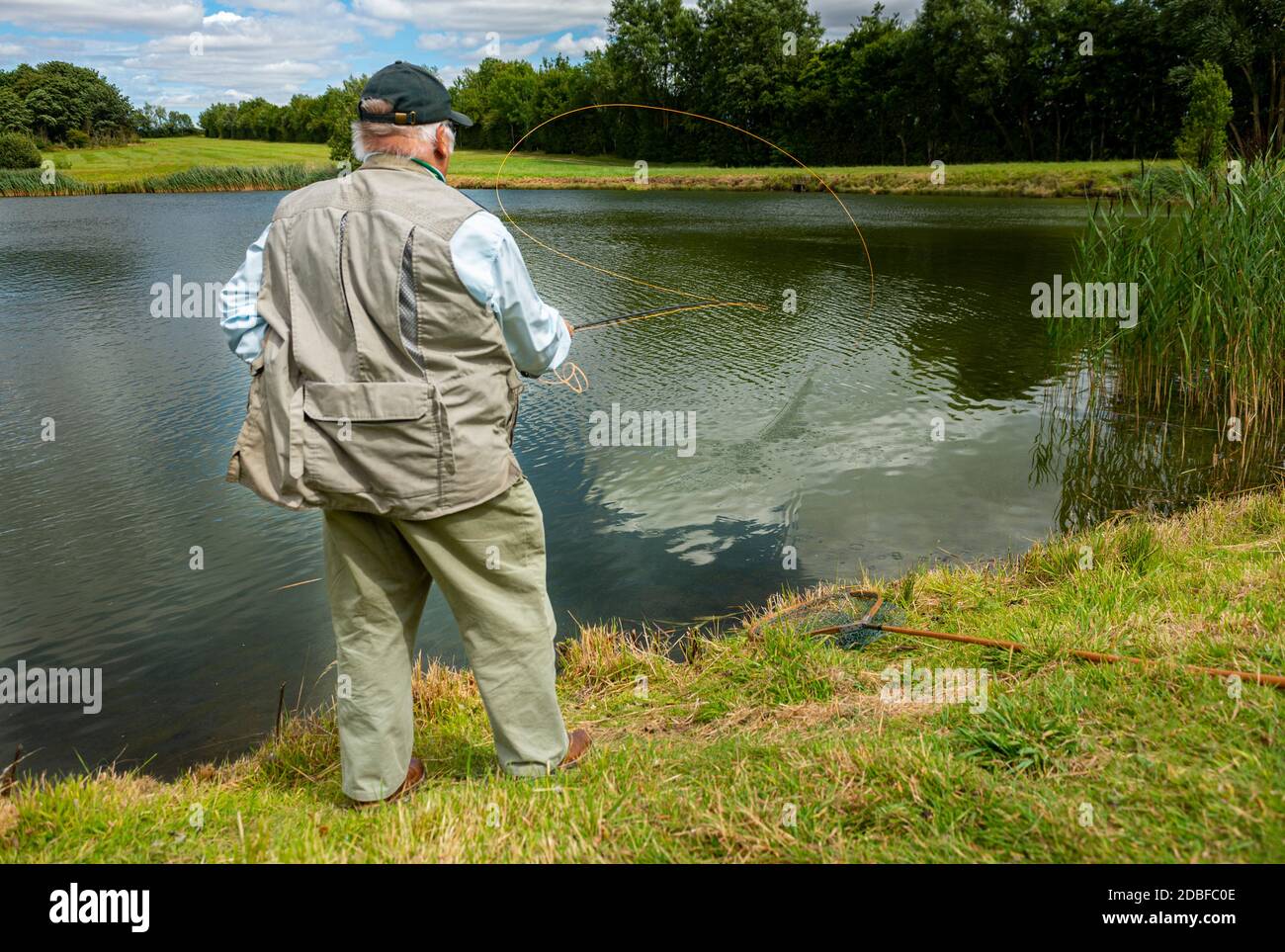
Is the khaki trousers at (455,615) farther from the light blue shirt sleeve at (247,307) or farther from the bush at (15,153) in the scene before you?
the bush at (15,153)

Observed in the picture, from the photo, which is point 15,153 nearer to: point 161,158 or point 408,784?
point 161,158

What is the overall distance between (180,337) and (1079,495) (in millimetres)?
12141

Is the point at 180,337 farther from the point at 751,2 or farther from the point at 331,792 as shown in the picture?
the point at 751,2

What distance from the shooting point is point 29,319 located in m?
14.8

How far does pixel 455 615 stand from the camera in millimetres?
2998

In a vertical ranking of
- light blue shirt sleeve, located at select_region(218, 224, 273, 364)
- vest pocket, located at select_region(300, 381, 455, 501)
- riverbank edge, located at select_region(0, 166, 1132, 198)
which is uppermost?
riverbank edge, located at select_region(0, 166, 1132, 198)

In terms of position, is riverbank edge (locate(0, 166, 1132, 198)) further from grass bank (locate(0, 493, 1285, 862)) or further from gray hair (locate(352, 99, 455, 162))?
gray hair (locate(352, 99, 455, 162))

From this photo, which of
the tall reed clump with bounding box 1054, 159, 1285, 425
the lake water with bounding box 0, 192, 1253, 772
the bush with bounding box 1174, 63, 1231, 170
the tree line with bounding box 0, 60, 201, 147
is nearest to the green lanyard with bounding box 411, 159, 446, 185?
the lake water with bounding box 0, 192, 1253, 772

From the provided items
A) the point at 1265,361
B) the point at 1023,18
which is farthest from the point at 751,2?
the point at 1265,361

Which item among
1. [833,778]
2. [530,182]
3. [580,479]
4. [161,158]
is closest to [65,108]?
[161,158]

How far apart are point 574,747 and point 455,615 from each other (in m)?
0.72

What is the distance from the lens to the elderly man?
8.84 ft

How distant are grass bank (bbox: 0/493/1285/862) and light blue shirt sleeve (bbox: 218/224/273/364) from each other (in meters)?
1.47

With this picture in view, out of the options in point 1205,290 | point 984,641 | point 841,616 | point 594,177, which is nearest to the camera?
point 984,641
